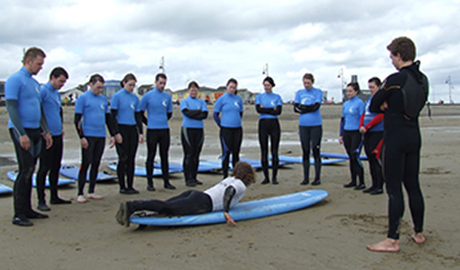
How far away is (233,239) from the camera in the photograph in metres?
3.56

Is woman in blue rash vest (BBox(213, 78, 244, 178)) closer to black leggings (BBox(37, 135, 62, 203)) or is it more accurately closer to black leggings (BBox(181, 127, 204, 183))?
black leggings (BBox(181, 127, 204, 183))

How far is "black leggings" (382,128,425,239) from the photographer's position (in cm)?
325

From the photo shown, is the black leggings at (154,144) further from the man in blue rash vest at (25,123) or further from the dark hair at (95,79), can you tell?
the man in blue rash vest at (25,123)

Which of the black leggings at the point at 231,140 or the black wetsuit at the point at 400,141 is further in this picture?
the black leggings at the point at 231,140

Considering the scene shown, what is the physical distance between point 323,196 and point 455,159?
5944 mm

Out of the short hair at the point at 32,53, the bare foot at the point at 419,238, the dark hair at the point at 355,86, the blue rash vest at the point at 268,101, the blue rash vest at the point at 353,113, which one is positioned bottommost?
the bare foot at the point at 419,238

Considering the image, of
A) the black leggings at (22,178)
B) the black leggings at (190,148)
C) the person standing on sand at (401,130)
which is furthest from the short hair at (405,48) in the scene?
the black leggings at (190,148)

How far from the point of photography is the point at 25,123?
14.6ft

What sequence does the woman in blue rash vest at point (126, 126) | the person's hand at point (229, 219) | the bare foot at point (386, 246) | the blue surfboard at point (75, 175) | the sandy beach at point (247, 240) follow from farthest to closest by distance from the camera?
the blue surfboard at point (75, 175) → the woman in blue rash vest at point (126, 126) → the person's hand at point (229, 219) → the bare foot at point (386, 246) → the sandy beach at point (247, 240)

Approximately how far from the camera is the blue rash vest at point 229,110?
6.97 metres

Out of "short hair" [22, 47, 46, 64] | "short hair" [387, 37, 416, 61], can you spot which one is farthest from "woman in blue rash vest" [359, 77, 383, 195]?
"short hair" [22, 47, 46, 64]

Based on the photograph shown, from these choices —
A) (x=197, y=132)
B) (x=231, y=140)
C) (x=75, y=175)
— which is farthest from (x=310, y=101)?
(x=75, y=175)

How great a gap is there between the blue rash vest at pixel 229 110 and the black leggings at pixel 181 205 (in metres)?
2.88

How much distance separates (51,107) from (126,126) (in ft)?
4.31
